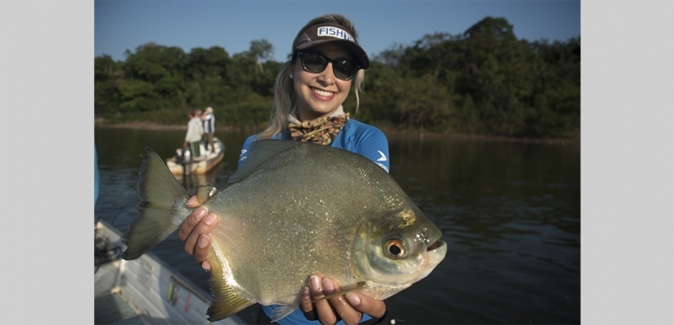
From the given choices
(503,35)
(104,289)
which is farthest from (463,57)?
(104,289)

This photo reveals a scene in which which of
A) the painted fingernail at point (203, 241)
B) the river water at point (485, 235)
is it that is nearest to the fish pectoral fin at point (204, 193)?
the painted fingernail at point (203, 241)

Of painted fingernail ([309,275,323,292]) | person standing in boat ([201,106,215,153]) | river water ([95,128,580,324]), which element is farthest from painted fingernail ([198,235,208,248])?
person standing in boat ([201,106,215,153])

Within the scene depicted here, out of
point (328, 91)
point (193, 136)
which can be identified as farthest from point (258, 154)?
point (193, 136)

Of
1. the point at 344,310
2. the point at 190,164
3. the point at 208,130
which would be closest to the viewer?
the point at 344,310

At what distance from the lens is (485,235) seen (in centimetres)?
1189

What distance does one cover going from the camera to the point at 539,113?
141ft

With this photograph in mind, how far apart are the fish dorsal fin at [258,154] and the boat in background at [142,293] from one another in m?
2.88

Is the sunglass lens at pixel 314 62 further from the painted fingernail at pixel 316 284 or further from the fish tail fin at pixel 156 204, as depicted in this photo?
the painted fingernail at pixel 316 284

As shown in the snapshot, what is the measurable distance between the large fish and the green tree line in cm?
4463

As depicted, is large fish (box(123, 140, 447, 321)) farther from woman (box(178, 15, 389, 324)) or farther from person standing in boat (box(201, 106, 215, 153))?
person standing in boat (box(201, 106, 215, 153))

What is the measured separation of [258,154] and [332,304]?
2.33 ft

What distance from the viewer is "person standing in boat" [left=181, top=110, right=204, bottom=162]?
58.6 ft

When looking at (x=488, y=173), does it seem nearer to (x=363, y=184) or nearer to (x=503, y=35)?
(x=363, y=184)

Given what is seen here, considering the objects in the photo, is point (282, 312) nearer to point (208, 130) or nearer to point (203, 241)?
point (203, 241)
